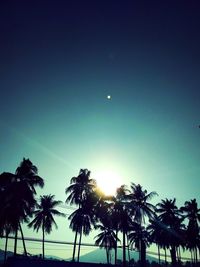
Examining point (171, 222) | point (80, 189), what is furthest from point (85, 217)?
point (171, 222)

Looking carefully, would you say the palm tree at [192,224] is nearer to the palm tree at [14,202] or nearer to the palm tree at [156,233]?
the palm tree at [156,233]

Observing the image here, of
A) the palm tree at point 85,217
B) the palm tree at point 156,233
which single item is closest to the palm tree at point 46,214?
the palm tree at point 85,217

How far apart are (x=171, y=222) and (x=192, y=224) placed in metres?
6.02

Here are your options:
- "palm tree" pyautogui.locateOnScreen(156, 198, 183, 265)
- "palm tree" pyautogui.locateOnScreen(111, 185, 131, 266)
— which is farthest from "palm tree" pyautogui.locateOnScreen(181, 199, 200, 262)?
"palm tree" pyautogui.locateOnScreen(111, 185, 131, 266)

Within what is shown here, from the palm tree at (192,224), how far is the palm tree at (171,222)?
268 centimetres

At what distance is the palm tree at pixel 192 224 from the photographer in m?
54.2

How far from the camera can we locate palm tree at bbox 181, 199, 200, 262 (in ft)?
178

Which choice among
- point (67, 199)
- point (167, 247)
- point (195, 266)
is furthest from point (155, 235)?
point (67, 199)

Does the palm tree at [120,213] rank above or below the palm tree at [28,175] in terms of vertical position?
below

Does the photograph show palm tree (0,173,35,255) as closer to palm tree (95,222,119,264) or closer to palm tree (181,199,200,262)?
palm tree (95,222,119,264)

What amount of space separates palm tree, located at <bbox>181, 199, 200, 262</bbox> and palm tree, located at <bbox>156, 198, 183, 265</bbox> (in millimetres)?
2676

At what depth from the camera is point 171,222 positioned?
175ft

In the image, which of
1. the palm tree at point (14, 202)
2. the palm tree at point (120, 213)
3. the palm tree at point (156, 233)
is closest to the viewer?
the palm tree at point (14, 202)

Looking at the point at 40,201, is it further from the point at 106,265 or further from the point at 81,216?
the point at 106,265
